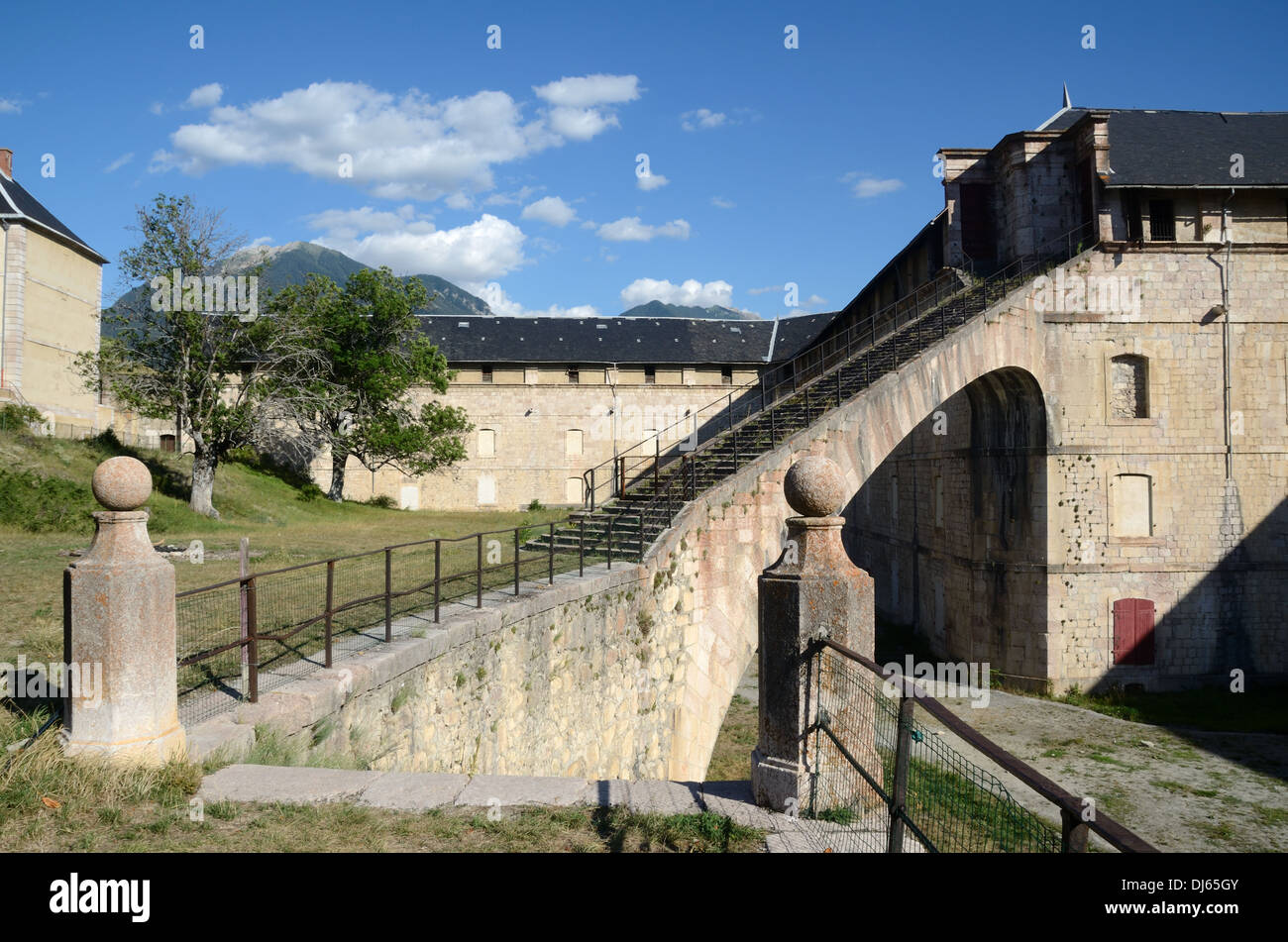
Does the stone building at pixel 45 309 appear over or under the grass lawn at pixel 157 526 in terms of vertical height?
over

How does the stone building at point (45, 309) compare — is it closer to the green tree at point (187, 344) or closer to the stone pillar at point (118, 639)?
the green tree at point (187, 344)

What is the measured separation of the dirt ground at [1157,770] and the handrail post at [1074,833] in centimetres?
1146

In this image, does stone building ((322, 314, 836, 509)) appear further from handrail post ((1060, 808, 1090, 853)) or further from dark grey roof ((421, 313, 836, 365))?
handrail post ((1060, 808, 1090, 853))

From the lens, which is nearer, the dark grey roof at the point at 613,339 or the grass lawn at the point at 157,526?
the grass lawn at the point at 157,526

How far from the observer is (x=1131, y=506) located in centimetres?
1928

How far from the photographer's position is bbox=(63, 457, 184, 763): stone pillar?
14.3 feet

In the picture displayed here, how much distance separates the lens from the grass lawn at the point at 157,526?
9633mm

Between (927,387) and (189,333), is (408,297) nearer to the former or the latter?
(189,333)

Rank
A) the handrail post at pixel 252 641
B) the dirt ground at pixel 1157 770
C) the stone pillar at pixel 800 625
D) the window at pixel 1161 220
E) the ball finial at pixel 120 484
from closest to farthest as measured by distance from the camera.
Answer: the ball finial at pixel 120 484, the stone pillar at pixel 800 625, the handrail post at pixel 252 641, the dirt ground at pixel 1157 770, the window at pixel 1161 220

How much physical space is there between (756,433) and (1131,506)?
386 inches

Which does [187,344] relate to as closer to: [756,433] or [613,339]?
[756,433]

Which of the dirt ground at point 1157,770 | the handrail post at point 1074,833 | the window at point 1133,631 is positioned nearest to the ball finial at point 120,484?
the handrail post at point 1074,833

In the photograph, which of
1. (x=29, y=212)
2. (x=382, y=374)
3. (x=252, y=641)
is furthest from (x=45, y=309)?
(x=252, y=641)
